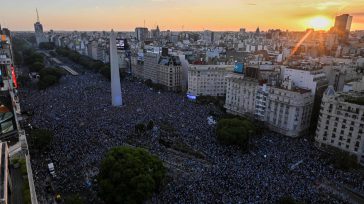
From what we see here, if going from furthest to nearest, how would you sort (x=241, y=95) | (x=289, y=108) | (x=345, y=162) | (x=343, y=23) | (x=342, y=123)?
1. (x=343, y=23)
2. (x=241, y=95)
3. (x=289, y=108)
4. (x=342, y=123)
5. (x=345, y=162)

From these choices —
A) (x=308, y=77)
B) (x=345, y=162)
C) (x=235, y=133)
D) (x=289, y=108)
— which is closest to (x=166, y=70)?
(x=308, y=77)

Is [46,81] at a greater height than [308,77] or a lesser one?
lesser

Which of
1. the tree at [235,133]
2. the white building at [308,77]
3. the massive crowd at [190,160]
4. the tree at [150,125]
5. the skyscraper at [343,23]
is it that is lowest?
the massive crowd at [190,160]

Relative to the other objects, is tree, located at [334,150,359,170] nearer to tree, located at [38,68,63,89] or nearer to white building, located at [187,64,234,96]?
white building, located at [187,64,234,96]

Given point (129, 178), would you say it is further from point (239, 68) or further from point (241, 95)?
point (239, 68)

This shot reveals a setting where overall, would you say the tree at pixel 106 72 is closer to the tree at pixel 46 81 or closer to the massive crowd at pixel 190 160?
the tree at pixel 46 81

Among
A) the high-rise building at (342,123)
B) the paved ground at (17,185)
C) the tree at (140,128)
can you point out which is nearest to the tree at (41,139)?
the tree at (140,128)

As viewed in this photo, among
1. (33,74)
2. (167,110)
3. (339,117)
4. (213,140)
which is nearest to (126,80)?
(33,74)
